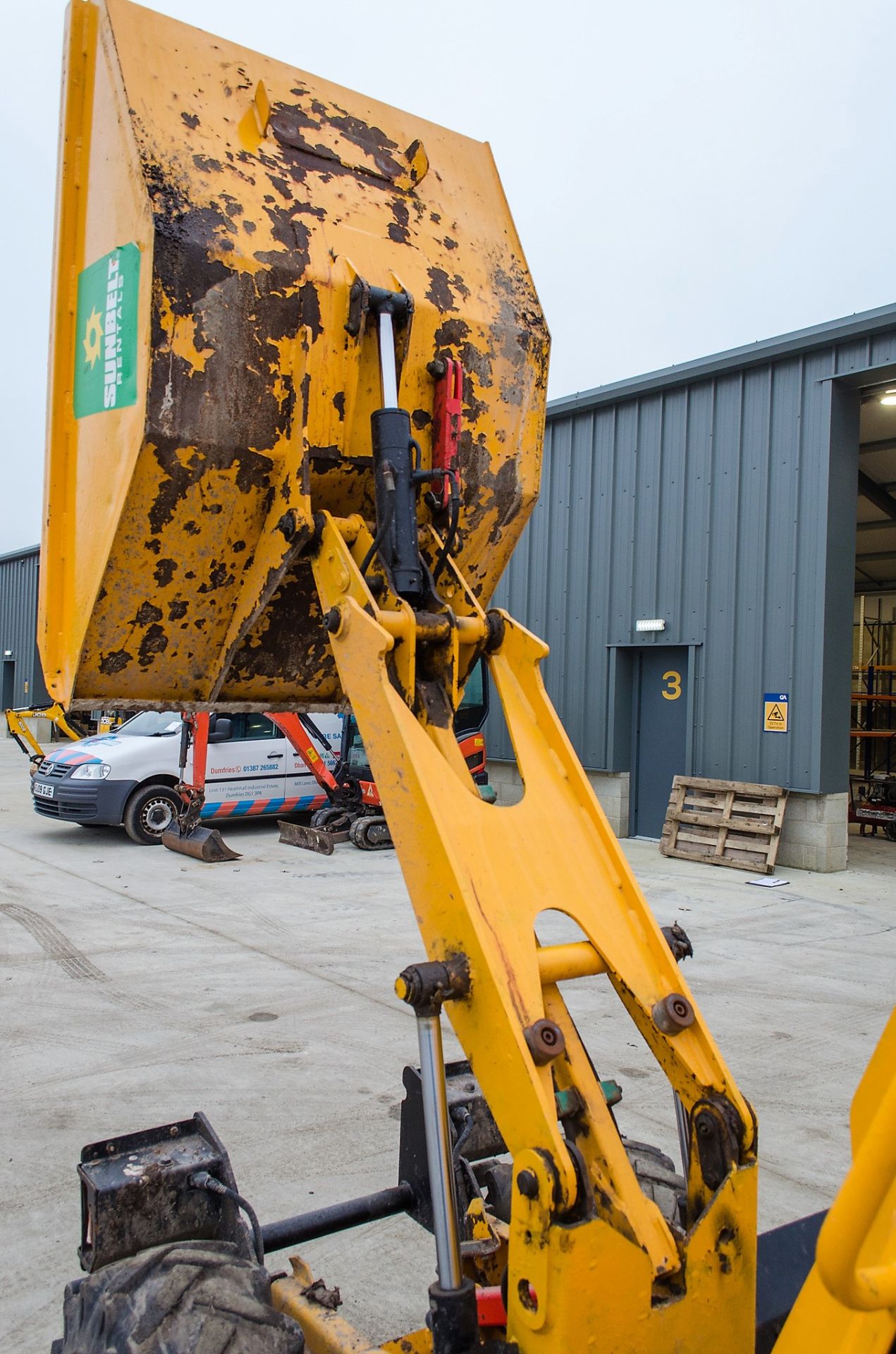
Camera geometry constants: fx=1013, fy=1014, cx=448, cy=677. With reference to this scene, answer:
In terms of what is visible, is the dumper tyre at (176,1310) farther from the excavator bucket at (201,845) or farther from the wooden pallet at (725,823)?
the wooden pallet at (725,823)

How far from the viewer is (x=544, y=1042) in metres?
1.90

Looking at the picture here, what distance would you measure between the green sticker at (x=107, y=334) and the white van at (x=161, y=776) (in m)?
8.10

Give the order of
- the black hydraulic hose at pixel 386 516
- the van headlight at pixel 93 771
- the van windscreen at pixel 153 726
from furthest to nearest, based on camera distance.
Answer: the van windscreen at pixel 153 726
the van headlight at pixel 93 771
the black hydraulic hose at pixel 386 516

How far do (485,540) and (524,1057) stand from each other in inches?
72.8

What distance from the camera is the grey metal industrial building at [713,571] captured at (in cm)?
1036

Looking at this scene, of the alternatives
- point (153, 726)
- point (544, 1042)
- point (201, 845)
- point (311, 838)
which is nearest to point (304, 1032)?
point (544, 1042)

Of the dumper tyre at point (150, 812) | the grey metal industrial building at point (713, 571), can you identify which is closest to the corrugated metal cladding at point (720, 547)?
the grey metal industrial building at point (713, 571)

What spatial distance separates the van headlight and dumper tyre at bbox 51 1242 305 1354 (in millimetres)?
9408

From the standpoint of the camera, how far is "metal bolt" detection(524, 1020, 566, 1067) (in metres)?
1.90

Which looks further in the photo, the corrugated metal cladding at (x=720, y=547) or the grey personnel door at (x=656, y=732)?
the grey personnel door at (x=656, y=732)

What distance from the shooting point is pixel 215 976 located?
6219mm

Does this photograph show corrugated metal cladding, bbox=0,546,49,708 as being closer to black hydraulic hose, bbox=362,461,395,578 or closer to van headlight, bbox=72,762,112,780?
van headlight, bbox=72,762,112,780

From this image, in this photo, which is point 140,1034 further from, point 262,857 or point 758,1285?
point 262,857

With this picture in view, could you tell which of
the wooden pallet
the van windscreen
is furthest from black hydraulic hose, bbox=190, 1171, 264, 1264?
the van windscreen
